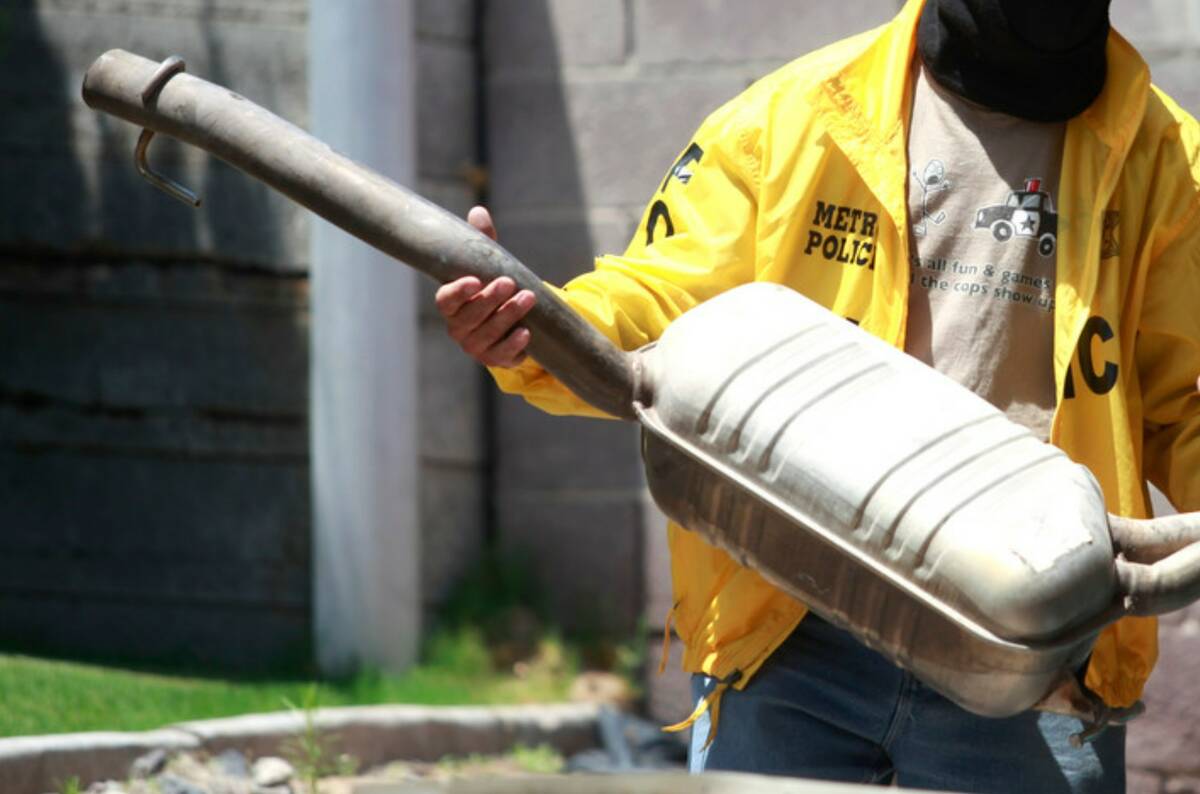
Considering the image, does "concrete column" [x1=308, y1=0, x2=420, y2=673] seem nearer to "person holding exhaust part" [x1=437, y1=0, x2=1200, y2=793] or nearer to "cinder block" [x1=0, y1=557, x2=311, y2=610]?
"cinder block" [x1=0, y1=557, x2=311, y2=610]

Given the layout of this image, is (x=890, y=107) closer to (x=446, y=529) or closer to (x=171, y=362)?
(x=446, y=529)

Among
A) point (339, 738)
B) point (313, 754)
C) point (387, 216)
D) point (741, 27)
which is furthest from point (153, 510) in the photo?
point (387, 216)

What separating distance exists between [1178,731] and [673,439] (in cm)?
255

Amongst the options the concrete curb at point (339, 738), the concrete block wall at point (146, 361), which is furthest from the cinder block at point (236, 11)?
the concrete curb at point (339, 738)

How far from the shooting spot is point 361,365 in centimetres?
493

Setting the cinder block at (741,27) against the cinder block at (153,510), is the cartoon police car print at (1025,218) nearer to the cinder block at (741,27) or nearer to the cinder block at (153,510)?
the cinder block at (741,27)

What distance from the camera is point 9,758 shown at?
3.50 metres

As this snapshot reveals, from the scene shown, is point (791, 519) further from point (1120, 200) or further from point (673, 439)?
point (1120, 200)

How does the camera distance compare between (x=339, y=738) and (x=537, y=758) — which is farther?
(x=537, y=758)

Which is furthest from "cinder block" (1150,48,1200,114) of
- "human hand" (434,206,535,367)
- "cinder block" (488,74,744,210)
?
A: "human hand" (434,206,535,367)

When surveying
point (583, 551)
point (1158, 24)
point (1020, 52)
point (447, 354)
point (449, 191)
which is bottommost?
point (583, 551)

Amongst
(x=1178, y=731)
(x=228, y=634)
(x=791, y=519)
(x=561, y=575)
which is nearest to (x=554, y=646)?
(x=561, y=575)

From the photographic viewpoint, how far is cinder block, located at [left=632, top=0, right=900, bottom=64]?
4895mm

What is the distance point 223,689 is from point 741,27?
2.08 metres
